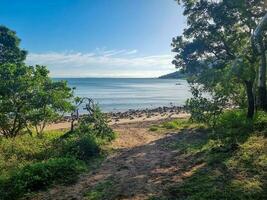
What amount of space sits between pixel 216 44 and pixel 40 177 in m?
16.3

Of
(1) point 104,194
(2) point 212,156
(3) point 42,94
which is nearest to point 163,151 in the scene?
(2) point 212,156

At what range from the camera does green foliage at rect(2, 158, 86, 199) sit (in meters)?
11.2

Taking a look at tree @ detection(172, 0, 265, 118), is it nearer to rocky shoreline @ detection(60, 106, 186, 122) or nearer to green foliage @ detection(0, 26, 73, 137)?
green foliage @ detection(0, 26, 73, 137)

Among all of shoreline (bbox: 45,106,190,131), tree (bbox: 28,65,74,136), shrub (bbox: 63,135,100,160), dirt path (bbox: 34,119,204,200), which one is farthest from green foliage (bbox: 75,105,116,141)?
shoreline (bbox: 45,106,190,131)

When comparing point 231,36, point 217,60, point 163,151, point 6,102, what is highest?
point 231,36

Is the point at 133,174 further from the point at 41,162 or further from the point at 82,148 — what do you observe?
the point at 82,148

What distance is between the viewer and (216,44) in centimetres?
2405

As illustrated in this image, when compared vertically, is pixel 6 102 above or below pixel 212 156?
above

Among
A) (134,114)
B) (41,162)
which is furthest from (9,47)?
(41,162)

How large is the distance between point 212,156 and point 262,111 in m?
10.1

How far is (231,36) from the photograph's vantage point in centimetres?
2364

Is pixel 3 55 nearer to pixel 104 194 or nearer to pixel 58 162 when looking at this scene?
pixel 58 162

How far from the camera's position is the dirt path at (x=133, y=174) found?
34.9 ft

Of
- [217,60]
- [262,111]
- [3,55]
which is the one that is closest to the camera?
[262,111]
